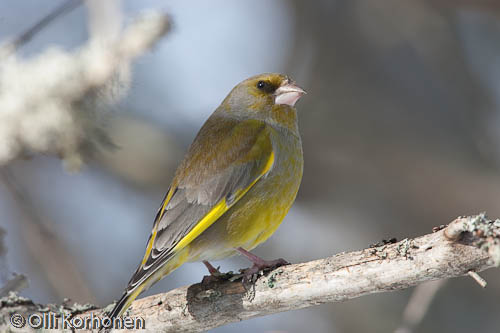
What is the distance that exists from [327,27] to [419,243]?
17.0ft

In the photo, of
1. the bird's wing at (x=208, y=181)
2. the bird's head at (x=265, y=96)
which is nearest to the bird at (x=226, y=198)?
the bird's wing at (x=208, y=181)

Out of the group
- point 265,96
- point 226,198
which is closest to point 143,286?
point 226,198

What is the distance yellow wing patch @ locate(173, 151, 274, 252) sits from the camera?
3490 millimetres

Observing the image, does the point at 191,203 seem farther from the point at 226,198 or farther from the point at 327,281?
the point at 327,281

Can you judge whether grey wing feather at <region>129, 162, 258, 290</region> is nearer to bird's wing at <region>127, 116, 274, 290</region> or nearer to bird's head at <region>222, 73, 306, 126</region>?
bird's wing at <region>127, 116, 274, 290</region>

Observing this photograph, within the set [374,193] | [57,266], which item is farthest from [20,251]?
[374,193]

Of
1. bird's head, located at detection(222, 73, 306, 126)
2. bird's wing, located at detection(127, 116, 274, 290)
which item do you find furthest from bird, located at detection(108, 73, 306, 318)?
bird's head, located at detection(222, 73, 306, 126)

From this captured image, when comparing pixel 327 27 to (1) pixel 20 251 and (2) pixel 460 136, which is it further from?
(1) pixel 20 251

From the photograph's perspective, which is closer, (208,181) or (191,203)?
(191,203)

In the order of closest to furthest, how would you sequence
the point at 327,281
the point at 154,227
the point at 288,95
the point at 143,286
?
the point at 327,281, the point at 143,286, the point at 154,227, the point at 288,95

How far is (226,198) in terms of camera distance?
12.1ft

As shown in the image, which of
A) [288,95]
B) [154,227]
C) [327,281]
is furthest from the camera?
[288,95]

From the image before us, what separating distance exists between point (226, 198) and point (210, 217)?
0.52 ft

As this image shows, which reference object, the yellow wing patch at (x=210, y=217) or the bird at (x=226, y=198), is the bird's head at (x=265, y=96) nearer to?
the bird at (x=226, y=198)
